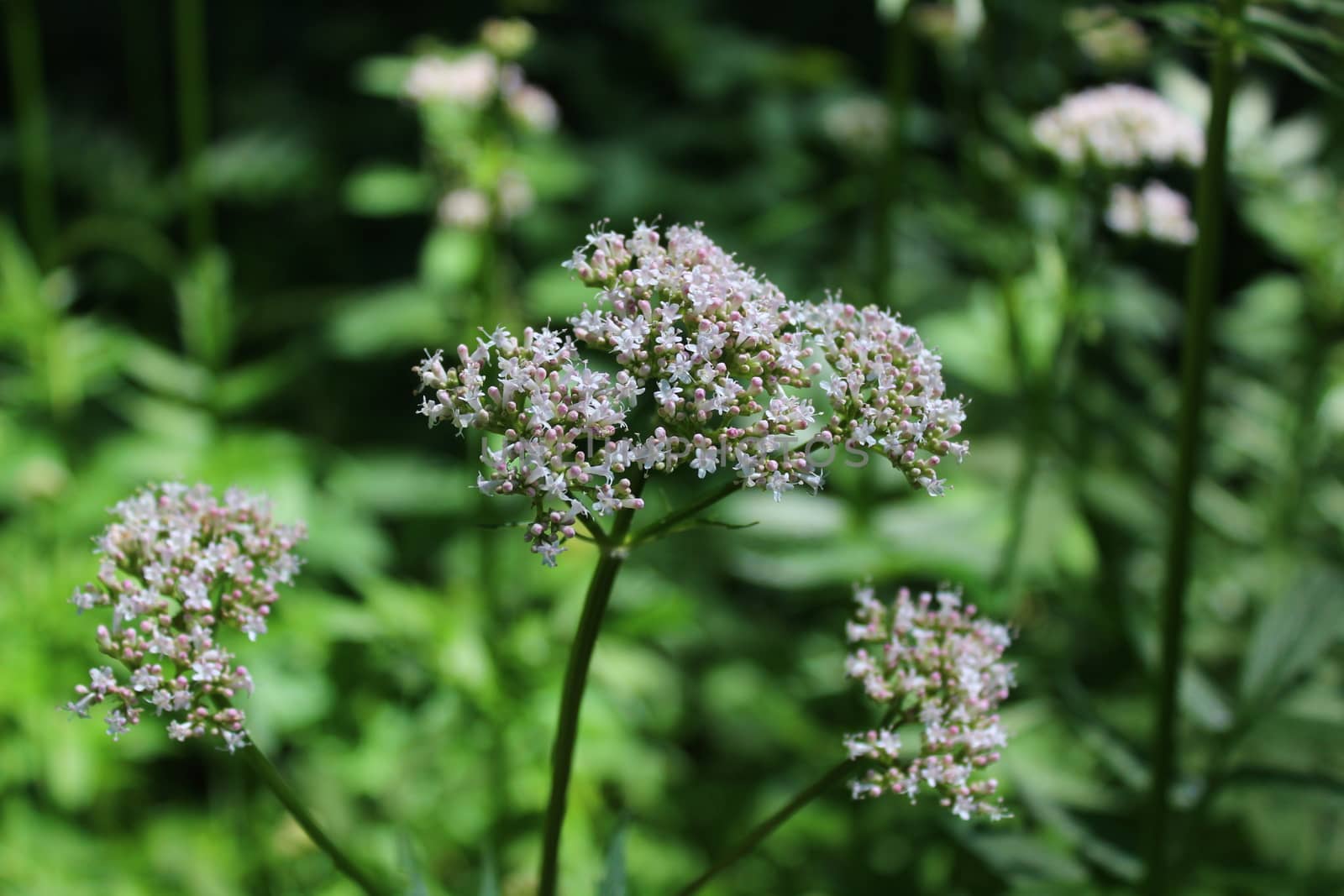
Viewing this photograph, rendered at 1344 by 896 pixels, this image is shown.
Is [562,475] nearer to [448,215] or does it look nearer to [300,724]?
[300,724]

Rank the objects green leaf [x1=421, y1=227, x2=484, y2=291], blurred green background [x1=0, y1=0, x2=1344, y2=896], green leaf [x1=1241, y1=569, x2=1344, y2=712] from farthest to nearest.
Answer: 1. green leaf [x1=421, y1=227, x2=484, y2=291]
2. blurred green background [x1=0, y1=0, x2=1344, y2=896]
3. green leaf [x1=1241, y1=569, x2=1344, y2=712]

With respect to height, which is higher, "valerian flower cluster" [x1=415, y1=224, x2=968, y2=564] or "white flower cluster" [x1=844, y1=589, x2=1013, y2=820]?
"valerian flower cluster" [x1=415, y1=224, x2=968, y2=564]

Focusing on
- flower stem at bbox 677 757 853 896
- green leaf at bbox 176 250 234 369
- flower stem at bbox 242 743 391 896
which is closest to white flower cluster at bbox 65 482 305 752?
flower stem at bbox 242 743 391 896

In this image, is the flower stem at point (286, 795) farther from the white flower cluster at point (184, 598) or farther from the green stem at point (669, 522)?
the green stem at point (669, 522)

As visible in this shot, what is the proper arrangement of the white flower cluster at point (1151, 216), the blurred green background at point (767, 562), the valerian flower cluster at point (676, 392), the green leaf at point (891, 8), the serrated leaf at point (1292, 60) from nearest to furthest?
the valerian flower cluster at point (676, 392) → the serrated leaf at point (1292, 60) → the blurred green background at point (767, 562) → the green leaf at point (891, 8) → the white flower cluster at point (1151, 216)

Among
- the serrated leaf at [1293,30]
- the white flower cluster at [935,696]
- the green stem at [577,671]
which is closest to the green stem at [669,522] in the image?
the green stem at [577,671]

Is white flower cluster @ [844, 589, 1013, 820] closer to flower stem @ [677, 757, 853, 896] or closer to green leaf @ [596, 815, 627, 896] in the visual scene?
flower stem @ [677, 757, 853, 896]
